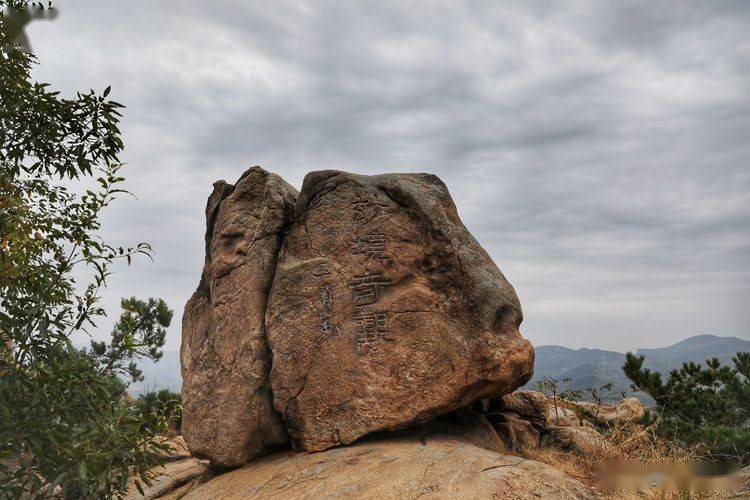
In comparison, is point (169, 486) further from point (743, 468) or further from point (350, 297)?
point (743, 468)

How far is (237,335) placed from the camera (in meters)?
10.5

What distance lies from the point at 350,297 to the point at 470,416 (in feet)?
11.8

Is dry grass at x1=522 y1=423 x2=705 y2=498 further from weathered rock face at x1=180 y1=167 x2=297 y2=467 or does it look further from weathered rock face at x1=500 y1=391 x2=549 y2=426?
weathered rock face at x1=180 y1=167 x2=297 y2=467

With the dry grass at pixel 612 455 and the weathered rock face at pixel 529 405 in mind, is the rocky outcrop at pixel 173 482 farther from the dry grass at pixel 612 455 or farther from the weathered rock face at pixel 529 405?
the dry grass at pixel 612 455

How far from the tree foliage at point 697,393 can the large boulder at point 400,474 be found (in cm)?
610

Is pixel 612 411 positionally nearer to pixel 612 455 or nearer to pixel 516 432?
pixel 516 432

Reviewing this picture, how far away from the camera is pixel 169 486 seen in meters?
11.8

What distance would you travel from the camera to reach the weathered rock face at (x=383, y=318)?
9.37 metres

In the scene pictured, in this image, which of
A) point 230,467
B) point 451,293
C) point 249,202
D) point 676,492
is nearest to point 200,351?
point 230,467

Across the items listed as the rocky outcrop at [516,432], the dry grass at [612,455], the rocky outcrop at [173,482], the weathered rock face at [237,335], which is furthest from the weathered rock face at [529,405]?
the rocky outcrop at [173,482]

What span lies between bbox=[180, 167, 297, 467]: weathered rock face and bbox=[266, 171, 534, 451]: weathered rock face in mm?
502

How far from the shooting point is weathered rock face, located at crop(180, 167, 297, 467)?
1008 centimetres

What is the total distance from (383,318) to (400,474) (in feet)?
8.69

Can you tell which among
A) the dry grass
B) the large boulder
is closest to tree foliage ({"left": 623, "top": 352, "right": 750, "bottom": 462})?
the dry grass
